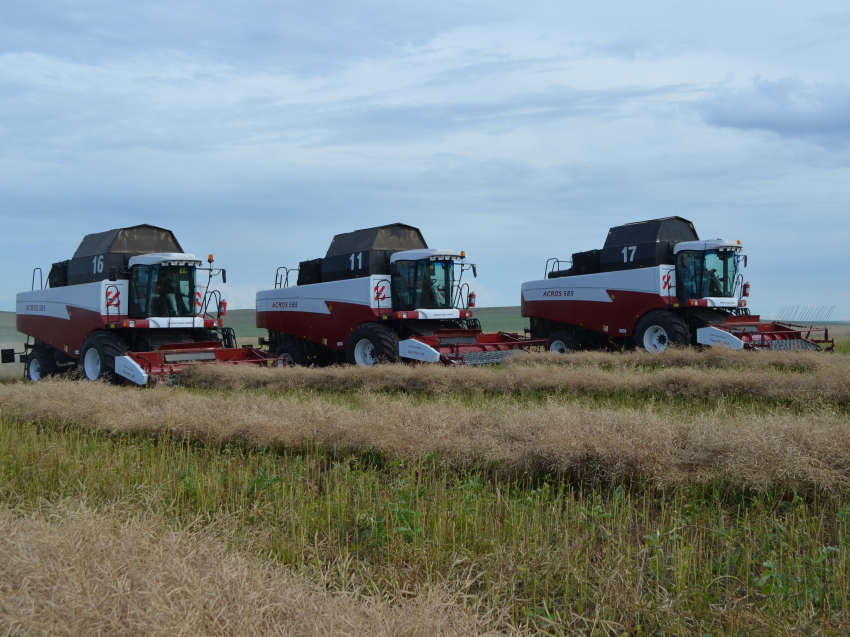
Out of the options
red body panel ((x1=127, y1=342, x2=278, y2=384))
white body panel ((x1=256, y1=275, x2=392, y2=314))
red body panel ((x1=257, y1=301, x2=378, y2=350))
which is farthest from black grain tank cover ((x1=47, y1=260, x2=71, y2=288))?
red body panel ((x1=257, y1=301, x2=378, y2=350))

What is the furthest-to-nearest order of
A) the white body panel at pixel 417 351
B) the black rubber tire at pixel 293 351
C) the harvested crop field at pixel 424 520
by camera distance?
the black rubber tire at pixel 293 351 < the white body panel at pixel 417 351 < the harvested crop field at pixel 424 520

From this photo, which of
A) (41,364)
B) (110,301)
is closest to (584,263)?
(110,301)

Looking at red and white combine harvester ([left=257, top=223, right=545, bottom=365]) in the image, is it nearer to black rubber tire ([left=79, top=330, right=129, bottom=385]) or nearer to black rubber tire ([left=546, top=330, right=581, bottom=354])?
black rubber tire ([left=546, top=330, right=581, bottom=354])

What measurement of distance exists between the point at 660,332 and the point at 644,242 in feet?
6.96

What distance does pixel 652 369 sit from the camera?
41.2 feet

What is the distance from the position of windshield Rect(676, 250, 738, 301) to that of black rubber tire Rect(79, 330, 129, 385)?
11.1m

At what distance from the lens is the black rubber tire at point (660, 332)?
622 inches

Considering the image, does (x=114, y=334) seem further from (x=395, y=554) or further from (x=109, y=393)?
(x=395, y=554)

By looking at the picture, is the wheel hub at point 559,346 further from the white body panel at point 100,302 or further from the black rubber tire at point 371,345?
the white body panel at point 100,302

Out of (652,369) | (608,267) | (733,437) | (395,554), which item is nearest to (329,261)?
(608,267)

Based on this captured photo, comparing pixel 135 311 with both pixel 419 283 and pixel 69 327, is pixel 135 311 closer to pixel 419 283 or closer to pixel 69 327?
pixel 69 327

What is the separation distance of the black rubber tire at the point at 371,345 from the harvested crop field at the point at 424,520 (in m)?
6.45

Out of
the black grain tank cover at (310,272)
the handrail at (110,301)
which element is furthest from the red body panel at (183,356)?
the black grain tank cover at (310,272)

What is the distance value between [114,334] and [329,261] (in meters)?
4.78
